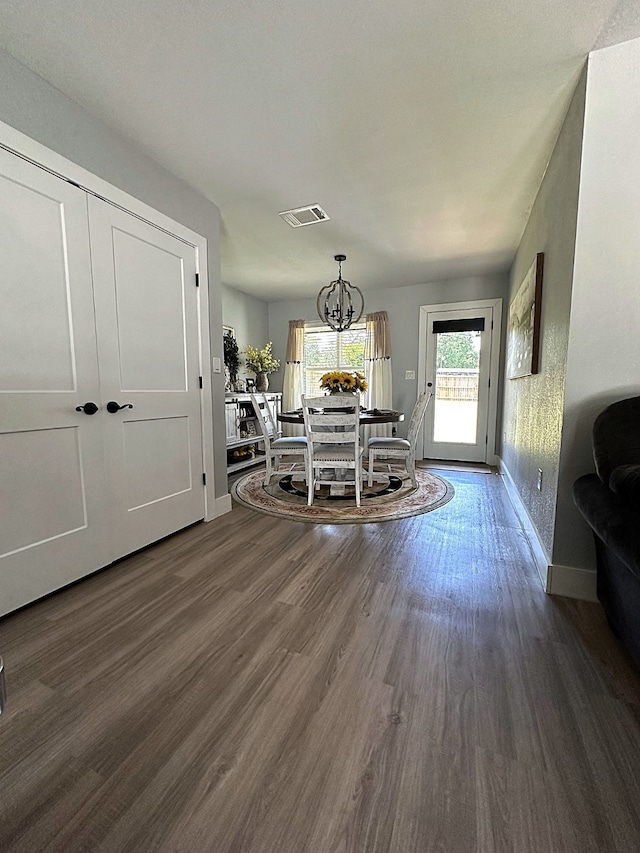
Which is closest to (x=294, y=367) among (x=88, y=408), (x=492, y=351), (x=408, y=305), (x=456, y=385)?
(x=408, y=305)

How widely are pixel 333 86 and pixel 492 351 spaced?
3622mm

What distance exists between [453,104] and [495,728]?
2662 millimetres

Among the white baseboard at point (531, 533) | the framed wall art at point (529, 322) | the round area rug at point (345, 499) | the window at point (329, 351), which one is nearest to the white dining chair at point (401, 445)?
the round area rug at point (345, 499)

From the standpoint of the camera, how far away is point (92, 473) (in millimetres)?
1943

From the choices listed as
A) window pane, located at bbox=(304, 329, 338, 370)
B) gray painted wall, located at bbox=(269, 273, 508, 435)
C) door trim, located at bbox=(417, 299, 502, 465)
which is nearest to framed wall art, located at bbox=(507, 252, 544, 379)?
door trim, located at bbox=(417, 299, 502, 465)

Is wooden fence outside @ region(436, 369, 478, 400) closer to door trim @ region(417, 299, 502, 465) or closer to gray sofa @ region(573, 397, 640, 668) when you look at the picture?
door trim @ region(417, 299, 502, 465)

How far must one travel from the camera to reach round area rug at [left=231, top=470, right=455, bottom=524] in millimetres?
2814

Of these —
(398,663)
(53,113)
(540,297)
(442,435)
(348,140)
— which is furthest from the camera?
(442,435)

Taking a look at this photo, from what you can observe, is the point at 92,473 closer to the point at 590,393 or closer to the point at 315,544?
the point at 315,544

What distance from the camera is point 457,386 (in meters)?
4.79

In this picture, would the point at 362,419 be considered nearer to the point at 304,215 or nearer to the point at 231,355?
the point at 304,215

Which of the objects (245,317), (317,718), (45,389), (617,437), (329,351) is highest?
(245,317)

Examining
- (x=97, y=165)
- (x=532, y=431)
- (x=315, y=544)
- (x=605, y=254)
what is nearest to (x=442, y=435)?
(x=532, y=431)

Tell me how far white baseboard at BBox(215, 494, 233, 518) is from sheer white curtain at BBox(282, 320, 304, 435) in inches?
111
